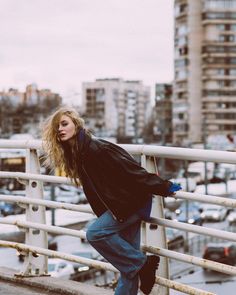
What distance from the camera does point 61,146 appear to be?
13.7 feet

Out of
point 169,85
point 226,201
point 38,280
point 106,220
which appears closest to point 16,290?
point 38,280

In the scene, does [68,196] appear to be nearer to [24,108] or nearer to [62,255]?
[62,255]

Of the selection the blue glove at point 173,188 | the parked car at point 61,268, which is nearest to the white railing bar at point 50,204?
the blue glove at point 173,188

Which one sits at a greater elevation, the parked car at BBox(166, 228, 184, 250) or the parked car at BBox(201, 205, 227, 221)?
the parked car at BBox(166, 228, 184, 250)

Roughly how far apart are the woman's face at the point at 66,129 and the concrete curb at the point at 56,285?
1.22 metres

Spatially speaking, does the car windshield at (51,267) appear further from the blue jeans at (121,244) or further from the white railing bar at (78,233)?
the blue jeans at (121,244)

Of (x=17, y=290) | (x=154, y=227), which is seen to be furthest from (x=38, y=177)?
(x=154, y=227)

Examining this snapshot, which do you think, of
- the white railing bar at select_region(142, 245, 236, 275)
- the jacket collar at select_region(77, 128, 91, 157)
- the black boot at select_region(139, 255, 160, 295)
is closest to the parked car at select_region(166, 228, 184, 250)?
the white railing bar at select_region(142, 245, 236, 275)

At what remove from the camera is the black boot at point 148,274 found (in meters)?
4.20

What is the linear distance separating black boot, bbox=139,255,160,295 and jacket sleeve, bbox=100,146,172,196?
0.50m

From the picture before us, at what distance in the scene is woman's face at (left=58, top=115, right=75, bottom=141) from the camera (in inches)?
162

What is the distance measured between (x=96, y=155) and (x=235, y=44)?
4231 inches

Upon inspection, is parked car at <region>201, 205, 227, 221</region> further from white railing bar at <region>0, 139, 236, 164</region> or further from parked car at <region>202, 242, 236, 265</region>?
white railing bar at <region>0, 139, 236, 164</region>

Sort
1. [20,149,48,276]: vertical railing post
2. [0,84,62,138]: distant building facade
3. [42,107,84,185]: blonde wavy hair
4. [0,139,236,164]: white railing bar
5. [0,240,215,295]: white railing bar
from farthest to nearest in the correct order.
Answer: [0,84,62,138]: distant building facade
[20,149,48,276]: vertical railing post
[0,240,215,295]: white railing bar
[42,107,84,185]: blonde wavy hair
[0,139,236,164]: white railing bar
